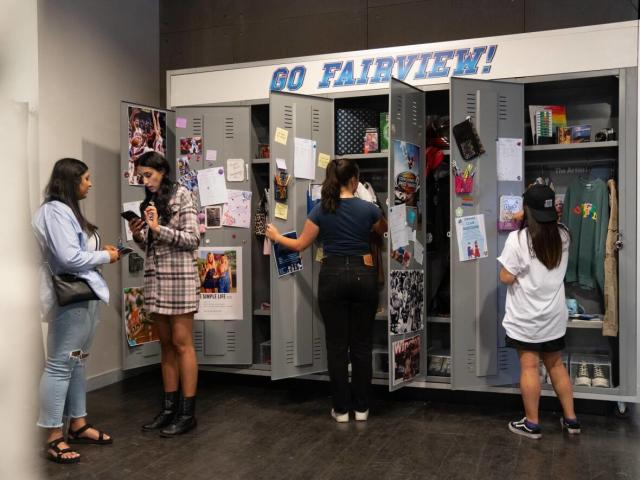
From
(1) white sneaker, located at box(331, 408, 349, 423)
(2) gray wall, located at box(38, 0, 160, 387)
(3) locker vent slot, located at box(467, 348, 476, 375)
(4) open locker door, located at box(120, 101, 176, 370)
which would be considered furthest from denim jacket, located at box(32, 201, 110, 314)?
(3) locker vent slot, located at box(467, 348, 476, 375)

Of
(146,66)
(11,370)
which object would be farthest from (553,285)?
(146,66)

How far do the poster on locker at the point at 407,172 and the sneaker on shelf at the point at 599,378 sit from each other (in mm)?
1611

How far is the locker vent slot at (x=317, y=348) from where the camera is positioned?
4.34m

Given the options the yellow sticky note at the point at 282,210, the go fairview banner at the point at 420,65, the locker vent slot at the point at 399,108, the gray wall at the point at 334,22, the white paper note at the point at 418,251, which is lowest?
the white paper note at the point at 418,251

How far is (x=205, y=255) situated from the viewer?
14.9ft

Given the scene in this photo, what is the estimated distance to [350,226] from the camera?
3.73m

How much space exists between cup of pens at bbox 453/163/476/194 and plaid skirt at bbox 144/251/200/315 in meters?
1.81

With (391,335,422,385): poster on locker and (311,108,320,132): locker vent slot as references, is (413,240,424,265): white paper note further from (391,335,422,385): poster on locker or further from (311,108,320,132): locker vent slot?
(311,108,320,132): locker vent slot

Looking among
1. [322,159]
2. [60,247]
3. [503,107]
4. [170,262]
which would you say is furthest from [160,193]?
[503,107]

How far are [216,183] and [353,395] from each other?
73.2 inches

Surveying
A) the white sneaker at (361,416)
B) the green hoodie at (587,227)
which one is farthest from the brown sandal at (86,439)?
the green hoodie at (587,227)

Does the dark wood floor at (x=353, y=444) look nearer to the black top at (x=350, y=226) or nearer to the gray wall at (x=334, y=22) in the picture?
the black top at (x=350, y=226)

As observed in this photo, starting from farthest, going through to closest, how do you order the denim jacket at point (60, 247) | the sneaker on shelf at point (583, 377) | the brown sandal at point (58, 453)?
the sneaker on shelf at point (583, 377) < the brown sandal at point (58, 453) < the denim jacket at point (60, 247)

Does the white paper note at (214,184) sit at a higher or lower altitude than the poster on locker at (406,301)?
higher
